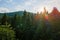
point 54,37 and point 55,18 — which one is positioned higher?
point 55,18

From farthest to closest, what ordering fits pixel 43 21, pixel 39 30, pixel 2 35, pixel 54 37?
1. pixel 43 21
2. pixel 39 30
3. pixel 54 37
4. pixel 2 35

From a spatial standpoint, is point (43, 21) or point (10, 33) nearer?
point (10, 33)

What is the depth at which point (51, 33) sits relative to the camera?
7250cm

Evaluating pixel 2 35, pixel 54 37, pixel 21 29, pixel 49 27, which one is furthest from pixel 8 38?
pixel 21 29

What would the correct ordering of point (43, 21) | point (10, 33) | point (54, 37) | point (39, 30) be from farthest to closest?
point (43, 21) → point (39, 30) → point (54, 37) → point (10, 33)

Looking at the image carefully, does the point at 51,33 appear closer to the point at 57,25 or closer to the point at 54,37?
the point at 54,37

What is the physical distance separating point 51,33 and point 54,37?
8.35ft

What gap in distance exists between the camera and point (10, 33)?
61688 millimetres

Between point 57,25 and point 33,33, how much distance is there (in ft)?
28.5

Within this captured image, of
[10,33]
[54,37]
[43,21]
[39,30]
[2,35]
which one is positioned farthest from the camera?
[43,21]

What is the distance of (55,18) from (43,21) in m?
6.68

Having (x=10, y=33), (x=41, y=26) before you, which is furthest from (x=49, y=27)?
(x=10, y=33)

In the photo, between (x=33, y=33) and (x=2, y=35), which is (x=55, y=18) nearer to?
(x=33, y=33)

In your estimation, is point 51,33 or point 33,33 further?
point 33,33
